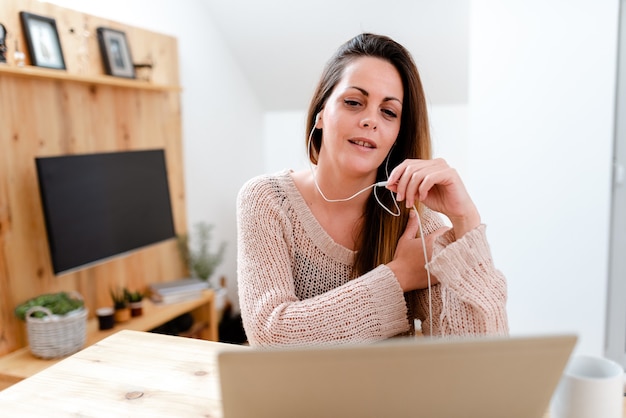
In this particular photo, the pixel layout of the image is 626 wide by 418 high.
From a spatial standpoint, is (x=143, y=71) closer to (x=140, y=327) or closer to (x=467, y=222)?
(x=140, y=327)

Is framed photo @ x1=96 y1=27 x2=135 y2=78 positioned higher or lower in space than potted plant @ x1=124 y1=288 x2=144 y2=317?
higher

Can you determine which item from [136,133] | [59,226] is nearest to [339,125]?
[59,226]

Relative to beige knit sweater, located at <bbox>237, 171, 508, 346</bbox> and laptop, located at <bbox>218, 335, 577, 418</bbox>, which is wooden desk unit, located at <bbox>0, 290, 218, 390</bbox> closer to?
beige knit sweater, located at <bbox>237, 171, 508, 346</bbox>

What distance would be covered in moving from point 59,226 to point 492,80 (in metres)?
2.12

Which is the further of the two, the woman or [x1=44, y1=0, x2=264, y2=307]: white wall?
[x1=44, y1=0, x2=264, y2=307]: white wall

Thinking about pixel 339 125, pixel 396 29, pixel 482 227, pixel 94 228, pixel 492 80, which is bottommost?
pixel 94 228

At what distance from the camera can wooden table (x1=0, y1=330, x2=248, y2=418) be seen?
2.93ft

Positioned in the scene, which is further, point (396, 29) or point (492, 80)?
point (396, 29)

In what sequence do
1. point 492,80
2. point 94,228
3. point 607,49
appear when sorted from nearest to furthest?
point 94,228
point 607,49
point 492,80

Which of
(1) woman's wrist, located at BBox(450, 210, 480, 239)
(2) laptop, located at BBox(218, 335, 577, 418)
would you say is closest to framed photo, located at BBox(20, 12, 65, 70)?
(1) woman's wrist, located at BBox(450, 210, 480, 239)

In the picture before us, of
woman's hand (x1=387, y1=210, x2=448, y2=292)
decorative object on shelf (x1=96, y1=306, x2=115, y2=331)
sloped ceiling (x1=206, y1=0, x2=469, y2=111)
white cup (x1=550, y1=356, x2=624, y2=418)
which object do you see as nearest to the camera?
white cup (x1=550, y1=356, x2=624, y2=418)

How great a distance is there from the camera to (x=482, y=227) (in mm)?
1139

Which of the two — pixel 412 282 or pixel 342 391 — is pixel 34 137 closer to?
pixel 412 282

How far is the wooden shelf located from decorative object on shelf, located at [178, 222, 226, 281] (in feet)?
2.76
